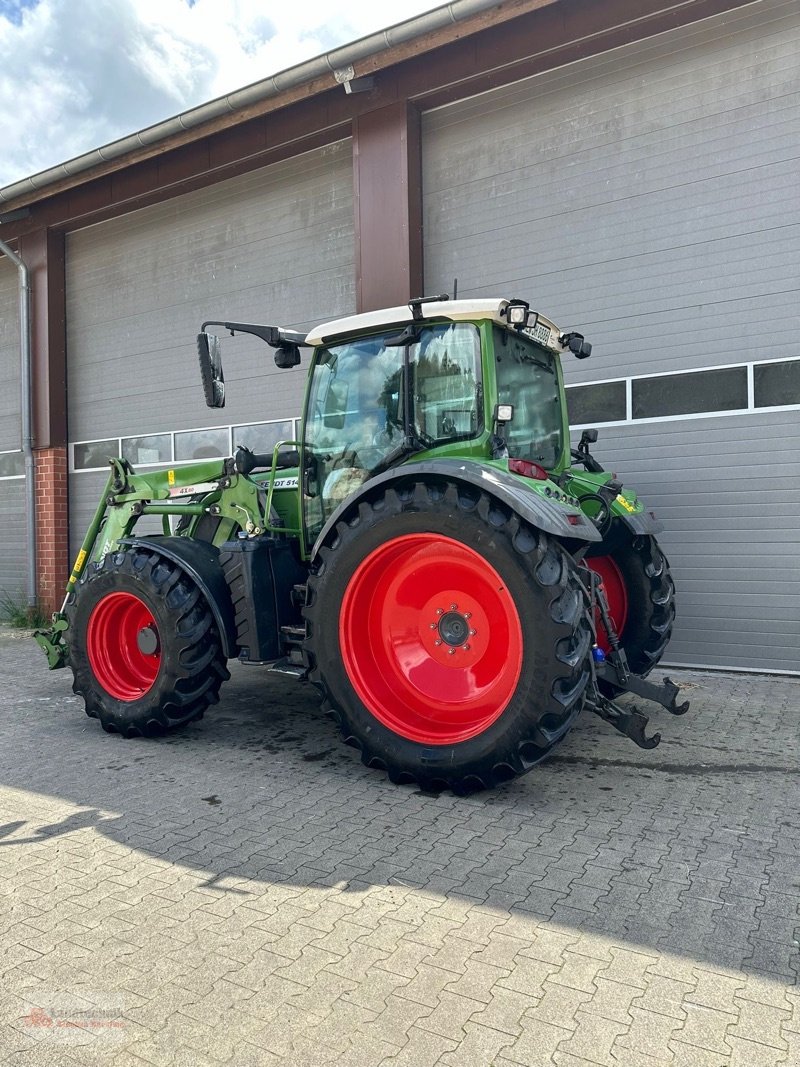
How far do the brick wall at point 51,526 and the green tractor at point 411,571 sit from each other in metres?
6.22

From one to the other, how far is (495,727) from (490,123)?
6.40m

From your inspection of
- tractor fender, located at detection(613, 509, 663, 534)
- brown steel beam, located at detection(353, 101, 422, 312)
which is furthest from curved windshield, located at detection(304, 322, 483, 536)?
brown steel beam, located at detection(353, 101, 422, 312)

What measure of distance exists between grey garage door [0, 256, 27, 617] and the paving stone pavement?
26.4 feet

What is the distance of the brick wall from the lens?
10.8m

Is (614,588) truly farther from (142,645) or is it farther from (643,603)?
(142,645)

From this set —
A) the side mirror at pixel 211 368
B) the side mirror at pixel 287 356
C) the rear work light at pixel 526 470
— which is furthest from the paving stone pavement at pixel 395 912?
the side mirror at pixel 287 356

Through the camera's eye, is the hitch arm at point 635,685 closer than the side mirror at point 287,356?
Yes

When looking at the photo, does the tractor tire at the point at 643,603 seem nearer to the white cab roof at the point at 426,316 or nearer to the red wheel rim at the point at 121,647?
the white cab roof at the point at 426,316

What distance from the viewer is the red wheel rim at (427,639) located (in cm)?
373

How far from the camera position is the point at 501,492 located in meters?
3.47

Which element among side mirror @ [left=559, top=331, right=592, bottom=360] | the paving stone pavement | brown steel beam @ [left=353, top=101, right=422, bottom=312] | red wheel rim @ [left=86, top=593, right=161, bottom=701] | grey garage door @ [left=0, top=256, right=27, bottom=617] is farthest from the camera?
grey garage door @ [left=0, top=256, right=27, bottom=617]

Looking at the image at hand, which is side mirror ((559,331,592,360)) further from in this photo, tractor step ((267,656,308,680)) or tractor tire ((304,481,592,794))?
tractor step ((267,656,308,680))

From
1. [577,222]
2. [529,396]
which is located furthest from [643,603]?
[577,222]

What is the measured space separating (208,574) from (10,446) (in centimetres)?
883
